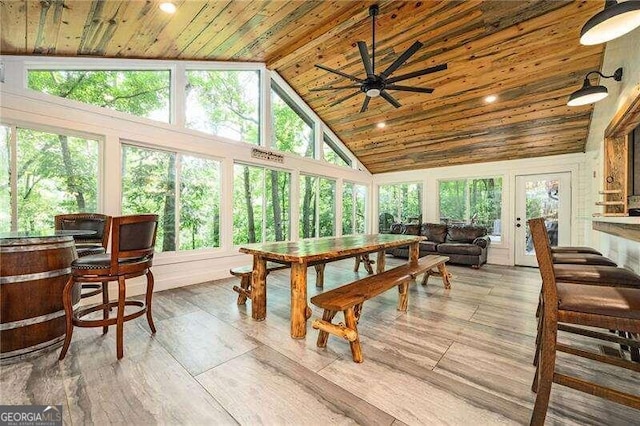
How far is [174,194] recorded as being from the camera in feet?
12.6

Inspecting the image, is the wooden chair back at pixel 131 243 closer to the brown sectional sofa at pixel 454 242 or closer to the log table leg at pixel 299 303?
the log table leg at pixel 299 303

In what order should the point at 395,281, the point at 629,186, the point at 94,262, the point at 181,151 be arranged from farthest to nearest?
1. the point at 181,151
2. the point at 629,186
3. the point at 395,281
4. the point at 94,262

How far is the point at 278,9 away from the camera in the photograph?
317 centimetres

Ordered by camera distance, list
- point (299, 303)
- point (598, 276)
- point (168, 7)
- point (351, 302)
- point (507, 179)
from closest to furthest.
→ point (598, 276), point (351, 302), point (299, 303), point (168, 7), point (507, 179)

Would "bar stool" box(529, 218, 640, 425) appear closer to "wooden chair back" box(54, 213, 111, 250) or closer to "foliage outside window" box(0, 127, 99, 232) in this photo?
"wooden chair back" box(54, 213, 111, 250)

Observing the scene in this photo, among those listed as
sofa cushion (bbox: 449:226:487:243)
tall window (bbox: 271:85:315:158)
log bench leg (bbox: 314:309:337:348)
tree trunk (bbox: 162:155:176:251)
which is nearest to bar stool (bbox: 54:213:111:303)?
tree trunk (bbox: 162:155:176:251)

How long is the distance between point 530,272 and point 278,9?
592 centimetres

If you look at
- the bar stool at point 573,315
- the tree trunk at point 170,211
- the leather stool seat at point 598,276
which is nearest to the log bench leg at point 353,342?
the bar stool at point 573,315

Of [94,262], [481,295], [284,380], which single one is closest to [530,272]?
[481,295]

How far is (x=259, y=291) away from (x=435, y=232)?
4.88 meters

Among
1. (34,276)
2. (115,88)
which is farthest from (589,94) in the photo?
(115,88)

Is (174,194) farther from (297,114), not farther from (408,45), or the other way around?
(408,45)

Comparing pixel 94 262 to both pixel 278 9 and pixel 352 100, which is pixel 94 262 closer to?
pixel 278 9

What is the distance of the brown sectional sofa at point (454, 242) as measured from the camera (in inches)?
205
